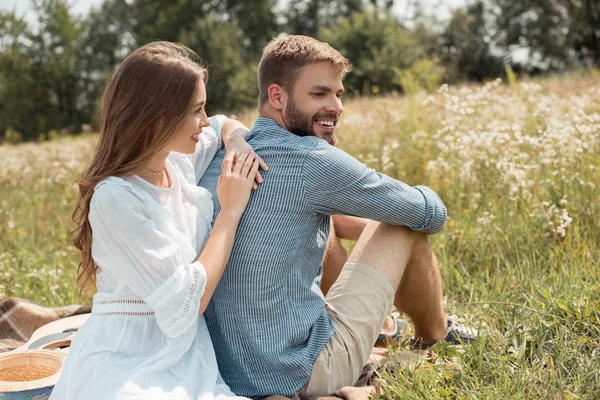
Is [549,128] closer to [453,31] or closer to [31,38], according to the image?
[453,31]

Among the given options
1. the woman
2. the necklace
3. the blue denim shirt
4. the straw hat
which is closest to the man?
the blue denim shirt

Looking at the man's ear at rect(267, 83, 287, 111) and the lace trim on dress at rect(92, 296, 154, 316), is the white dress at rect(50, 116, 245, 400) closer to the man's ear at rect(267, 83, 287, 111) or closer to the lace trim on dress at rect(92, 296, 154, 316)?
the lace trim on dress at rect(92, 296, 154, 316)

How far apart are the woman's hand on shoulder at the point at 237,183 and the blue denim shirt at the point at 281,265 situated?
0.21ft

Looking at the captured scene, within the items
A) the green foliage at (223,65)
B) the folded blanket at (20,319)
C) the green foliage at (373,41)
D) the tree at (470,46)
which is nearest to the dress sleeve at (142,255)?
the folded blanket at (20,319)

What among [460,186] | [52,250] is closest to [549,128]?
[460,186]

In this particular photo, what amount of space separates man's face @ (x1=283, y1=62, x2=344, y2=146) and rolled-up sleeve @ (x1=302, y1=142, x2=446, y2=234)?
0.33 metres

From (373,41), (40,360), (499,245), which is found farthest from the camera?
(373,41)

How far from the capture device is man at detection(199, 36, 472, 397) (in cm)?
256

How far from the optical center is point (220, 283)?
2.60m

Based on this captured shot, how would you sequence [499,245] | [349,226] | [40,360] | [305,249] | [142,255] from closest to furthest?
[142,255], [305,249], [40,360], [349,226], [499,245]

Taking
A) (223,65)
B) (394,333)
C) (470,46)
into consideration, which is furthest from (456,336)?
(470,46)

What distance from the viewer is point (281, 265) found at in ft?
8.41

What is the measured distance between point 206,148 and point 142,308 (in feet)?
3.08

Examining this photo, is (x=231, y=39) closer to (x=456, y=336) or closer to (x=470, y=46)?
(x=470, y=46)
